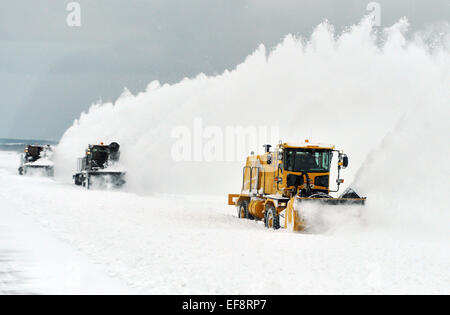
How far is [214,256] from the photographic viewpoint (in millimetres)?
9766

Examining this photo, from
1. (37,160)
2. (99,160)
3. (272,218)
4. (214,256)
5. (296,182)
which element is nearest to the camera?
(214,256)

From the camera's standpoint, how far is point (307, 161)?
15.3 meters

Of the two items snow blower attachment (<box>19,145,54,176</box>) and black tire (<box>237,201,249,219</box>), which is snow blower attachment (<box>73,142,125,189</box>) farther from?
black tire (<box>237,201,249,219</box>)

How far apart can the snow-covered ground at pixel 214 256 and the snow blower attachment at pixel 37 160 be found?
29338 millimetres

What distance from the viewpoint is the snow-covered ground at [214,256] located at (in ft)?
24.7

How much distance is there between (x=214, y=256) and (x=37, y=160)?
39297mm

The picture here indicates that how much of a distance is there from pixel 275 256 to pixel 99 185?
880 inches

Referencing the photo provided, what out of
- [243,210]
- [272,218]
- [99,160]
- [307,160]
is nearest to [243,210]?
[243,210]

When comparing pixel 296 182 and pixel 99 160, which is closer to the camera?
pixel 296 182

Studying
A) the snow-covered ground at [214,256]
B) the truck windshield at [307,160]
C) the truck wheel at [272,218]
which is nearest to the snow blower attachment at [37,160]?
the snow-covered ground at [214,256]

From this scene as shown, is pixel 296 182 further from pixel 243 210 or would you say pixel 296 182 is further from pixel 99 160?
pixel 99 160

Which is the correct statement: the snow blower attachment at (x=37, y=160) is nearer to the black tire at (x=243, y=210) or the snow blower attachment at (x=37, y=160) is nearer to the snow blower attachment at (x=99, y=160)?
the snow blower attachment at (x=99, y=160)

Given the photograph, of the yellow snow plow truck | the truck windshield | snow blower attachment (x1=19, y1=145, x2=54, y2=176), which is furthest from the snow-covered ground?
snow blower attachment (x1=19, y1=145, x2=54, y2=176)

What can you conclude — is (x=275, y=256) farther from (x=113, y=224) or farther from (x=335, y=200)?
(x=113, y=224)
